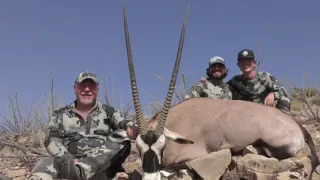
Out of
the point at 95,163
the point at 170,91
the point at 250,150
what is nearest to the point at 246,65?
the point at 250,150

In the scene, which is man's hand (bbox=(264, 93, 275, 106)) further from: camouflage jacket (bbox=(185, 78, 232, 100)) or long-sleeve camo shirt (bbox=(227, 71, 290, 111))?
camouflage jacket (bbox=(185, 78, 232, 100))

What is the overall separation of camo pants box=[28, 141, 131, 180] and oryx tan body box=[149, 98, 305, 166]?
0.59 meters

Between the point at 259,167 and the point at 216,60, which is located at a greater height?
the point at 216,60

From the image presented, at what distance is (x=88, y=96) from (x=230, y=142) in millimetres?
1724

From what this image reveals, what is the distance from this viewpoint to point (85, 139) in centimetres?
455

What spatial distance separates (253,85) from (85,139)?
309cm

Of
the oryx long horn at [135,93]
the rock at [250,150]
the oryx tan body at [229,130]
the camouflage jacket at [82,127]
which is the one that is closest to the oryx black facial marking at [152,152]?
the oryx long horn at [135,93]

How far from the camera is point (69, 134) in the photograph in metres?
4.55

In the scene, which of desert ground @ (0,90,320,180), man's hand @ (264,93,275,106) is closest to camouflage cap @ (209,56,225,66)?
man's hand @ (264,93,275,106)

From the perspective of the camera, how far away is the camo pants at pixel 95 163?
4.07m

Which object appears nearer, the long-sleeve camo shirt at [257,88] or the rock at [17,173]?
the rock at [17,173]

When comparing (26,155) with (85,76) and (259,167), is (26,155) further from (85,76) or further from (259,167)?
(259,167)

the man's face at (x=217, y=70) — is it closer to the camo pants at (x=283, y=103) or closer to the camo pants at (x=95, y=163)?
the camo pants at (x=283, y=103)

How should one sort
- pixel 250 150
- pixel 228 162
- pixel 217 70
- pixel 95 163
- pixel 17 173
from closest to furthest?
pixel 95 163 < pixel 228 162 < pixel 250 150 < pixel 17 173 < pixel 217 70
